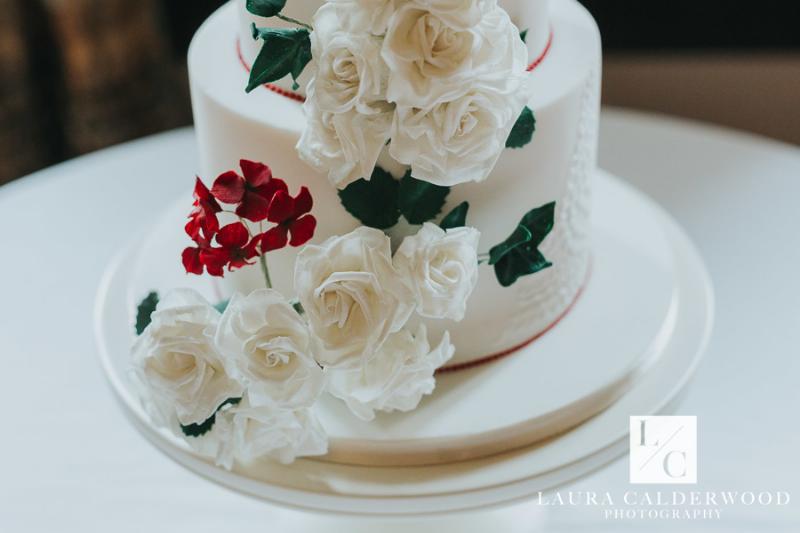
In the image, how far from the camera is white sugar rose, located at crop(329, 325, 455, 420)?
2.56 feet

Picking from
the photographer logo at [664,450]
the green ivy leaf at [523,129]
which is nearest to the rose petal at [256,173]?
the green ivy leaf at [523,129]

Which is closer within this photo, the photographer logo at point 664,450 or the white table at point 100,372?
the photographer logo at point 664,450

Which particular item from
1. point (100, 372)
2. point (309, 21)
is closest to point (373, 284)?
point (309, 21)

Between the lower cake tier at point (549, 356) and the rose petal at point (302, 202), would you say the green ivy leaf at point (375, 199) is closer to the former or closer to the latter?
the rose petal at point (302, 202)

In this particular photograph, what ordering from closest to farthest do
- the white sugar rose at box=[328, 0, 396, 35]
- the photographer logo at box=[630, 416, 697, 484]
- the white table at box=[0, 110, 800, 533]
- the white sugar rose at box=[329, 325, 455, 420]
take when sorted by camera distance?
the white sugar rose at box=[328, 0, 396, 35], the white sugar rose at box=[329, 325, 455, 420], the photographer logo at box=[630, 416, 697, 484], the white table at box=[0, 110, 800, 533]

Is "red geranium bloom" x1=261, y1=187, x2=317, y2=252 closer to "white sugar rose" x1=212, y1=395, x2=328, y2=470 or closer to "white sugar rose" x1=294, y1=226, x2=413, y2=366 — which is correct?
"white sugar rose" x1=294, y1=226, x2=413, y2=366

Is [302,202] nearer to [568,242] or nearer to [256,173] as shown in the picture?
[256,173]

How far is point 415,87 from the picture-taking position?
2.22 ft

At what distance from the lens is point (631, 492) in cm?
101

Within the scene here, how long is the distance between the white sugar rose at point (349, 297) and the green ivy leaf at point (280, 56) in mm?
126

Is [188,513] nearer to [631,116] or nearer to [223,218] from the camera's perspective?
[223,218]

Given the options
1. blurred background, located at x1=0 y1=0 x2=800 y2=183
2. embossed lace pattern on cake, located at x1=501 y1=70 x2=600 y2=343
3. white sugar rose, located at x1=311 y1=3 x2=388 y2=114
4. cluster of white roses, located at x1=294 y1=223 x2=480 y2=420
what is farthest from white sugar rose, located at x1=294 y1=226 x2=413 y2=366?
blurred background, located at x1=0 y1=0 x2=800 y2=183

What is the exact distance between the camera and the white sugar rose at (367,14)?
2.19ft

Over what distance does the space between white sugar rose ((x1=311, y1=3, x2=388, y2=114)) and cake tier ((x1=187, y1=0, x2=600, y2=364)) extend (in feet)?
0.44
